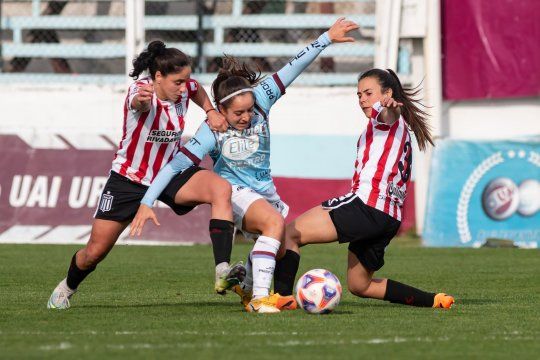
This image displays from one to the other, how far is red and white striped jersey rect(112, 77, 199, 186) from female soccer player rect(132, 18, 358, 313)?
0.35m

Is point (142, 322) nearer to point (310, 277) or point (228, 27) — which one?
point (310, 277)

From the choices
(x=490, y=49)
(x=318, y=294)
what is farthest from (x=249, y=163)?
(x=490, y=49)

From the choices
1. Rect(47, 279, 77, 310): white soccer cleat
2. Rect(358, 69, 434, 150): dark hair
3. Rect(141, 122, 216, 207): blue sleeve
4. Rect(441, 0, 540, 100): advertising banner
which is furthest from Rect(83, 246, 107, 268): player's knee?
Rect(441, 0, 540, 100): advertising banner

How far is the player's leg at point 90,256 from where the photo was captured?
316 inches

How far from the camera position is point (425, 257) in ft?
43.4

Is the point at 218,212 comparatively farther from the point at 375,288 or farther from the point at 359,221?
the point at 375,288

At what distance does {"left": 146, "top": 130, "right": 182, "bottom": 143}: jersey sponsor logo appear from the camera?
8.14m

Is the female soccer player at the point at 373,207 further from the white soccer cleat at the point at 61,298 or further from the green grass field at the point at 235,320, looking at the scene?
the white soccer cleat at the point at 61,298

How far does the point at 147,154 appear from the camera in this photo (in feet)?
26.8

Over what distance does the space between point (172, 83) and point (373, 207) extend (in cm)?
156

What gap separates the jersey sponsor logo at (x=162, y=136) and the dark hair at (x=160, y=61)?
40 cm

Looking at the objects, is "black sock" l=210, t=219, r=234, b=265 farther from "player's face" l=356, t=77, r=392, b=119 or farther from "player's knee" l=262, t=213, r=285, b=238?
"player's face" l=356, t=77, r=392, b=119

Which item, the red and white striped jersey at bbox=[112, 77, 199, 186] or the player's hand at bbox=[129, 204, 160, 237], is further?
the red and white striped jersey at bbox=[112, 77, 199, 186]

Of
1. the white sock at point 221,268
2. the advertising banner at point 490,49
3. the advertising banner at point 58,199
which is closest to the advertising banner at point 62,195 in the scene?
the advertising banner at point 58,199
